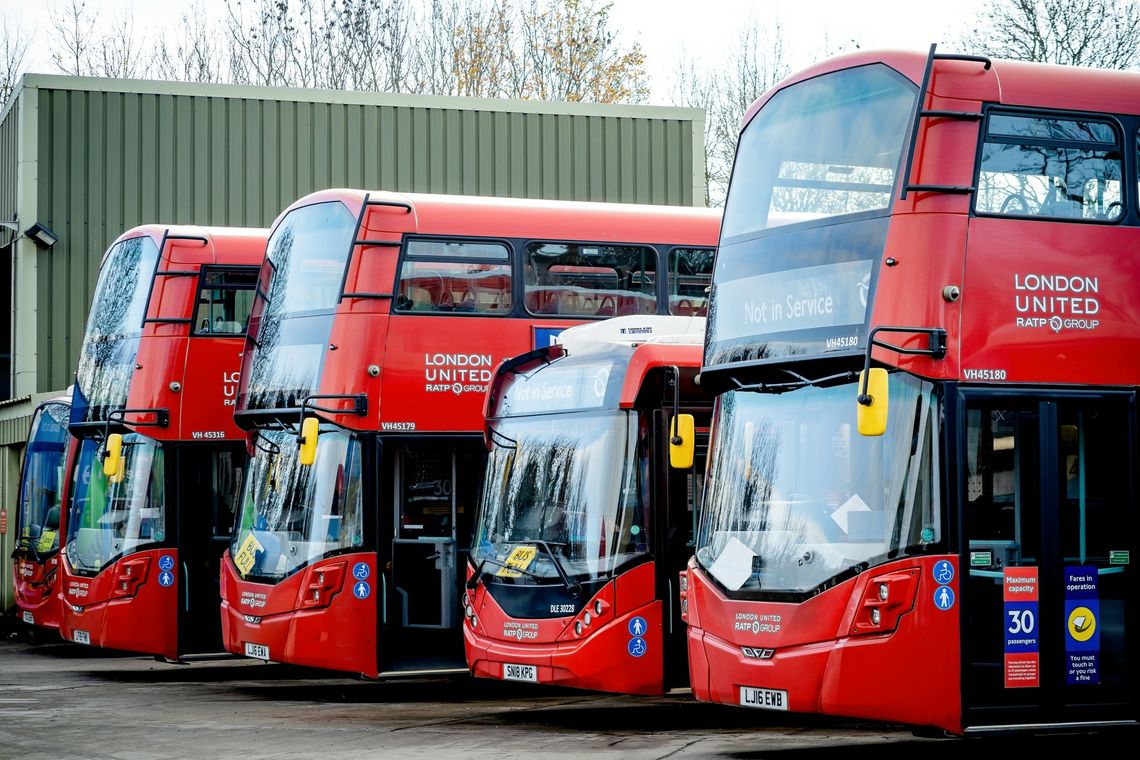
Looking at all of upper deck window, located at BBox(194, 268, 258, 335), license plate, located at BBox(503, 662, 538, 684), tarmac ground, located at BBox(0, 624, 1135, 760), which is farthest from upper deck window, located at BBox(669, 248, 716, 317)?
license plate, located at BBox(503, 662, 538, 684)

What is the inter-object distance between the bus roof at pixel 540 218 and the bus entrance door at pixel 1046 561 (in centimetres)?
694

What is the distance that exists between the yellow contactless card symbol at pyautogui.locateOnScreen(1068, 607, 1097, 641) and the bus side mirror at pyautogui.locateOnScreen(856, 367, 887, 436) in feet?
6.14

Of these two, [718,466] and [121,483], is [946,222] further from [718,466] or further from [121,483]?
[121,483]

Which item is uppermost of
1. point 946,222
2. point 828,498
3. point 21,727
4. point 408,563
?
point 946,222

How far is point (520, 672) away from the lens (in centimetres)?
1405

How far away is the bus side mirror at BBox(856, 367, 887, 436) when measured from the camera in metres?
10.3

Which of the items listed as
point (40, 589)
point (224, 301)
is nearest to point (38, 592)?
point (40, 589)

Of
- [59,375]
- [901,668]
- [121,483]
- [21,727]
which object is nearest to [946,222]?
[901,668]

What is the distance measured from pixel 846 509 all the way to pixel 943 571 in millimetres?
686

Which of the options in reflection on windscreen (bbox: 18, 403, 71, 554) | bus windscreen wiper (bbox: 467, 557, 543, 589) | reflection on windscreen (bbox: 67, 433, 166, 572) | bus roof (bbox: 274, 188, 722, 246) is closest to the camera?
bus windscreen wiper (bbox: 467, 557, 543, 589)

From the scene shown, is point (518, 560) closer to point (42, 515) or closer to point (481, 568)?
point (481, 568)

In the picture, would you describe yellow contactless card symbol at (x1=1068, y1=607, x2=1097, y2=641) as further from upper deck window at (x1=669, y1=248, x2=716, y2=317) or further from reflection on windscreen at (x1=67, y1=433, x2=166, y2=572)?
reflection on windscreen at (x1=67, y1=433, x2=166, y2=572)

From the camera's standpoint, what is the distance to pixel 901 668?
34.7 feet

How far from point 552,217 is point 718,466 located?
587 cm
